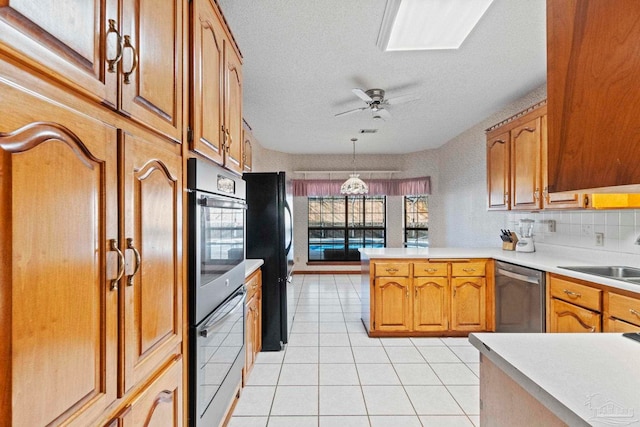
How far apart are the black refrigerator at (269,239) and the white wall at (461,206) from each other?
2695 millimetres

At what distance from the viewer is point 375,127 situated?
4883 millimetres

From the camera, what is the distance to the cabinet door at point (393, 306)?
3357 millimetres

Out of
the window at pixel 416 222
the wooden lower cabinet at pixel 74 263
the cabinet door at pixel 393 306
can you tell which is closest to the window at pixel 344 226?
the window at pixel 416 222

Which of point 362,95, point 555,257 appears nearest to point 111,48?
point 362,95

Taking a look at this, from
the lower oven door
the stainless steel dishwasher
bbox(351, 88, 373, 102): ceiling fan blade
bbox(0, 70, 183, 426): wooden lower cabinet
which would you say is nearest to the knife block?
the stainless steel dishwasher

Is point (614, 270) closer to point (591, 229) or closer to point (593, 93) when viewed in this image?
point (591, 229)

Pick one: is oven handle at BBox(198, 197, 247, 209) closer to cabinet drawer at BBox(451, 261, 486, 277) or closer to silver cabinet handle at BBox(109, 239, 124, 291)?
silver cabinet handle at BBox(109, 239, 124, 291)

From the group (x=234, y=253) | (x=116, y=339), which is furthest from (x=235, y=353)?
(x=116, y=339)

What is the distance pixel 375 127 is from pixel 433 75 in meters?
1.85

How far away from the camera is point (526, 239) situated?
3.44 m

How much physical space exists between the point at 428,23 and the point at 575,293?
82.3 inches

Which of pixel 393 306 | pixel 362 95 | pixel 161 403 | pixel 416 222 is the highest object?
pixel 362 95

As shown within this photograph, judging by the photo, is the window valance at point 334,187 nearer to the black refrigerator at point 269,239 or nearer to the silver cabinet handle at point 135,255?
the black refrigerator at point 269,239

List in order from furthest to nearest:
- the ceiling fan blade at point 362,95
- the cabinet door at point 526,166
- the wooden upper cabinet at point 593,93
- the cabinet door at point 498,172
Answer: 1. the cabinet door at point 498,172
2. the ceiling fan blade at point 362,95
3. the cabinet door at point 526,166
4. the wooden upper cabinet at point 593,93
